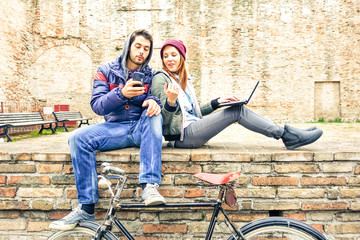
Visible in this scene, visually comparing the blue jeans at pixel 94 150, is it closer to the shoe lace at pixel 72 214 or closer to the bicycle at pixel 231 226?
the shoe lace at pixel 72 214

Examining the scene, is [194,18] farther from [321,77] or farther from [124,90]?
[124,90]

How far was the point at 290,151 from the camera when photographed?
1827mm

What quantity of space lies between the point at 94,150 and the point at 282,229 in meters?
1.37

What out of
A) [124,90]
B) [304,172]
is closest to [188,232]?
[304,172]

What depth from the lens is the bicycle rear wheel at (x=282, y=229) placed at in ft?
4.15

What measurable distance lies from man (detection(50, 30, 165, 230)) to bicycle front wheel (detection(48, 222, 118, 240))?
5cm

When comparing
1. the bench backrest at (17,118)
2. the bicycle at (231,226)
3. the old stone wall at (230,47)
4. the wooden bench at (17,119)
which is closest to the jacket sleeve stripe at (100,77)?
the bicycle at (231,226)

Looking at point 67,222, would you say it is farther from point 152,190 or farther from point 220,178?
point 220,178

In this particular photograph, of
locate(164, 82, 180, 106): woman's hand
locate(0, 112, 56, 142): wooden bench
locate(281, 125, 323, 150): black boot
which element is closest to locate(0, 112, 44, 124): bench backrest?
locate(0, 112, 56, 142): wooden bench

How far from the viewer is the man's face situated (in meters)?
1.99

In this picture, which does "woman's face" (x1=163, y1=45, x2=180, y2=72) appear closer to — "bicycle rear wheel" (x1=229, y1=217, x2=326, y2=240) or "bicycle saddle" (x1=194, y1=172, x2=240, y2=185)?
"bicycle saddle" (x1=194, y1=172, x2=240, y2=185)

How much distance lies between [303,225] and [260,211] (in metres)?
0.58

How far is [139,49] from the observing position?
2.00 meters

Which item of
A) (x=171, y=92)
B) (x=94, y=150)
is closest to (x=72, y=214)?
(x=94, y=150)
